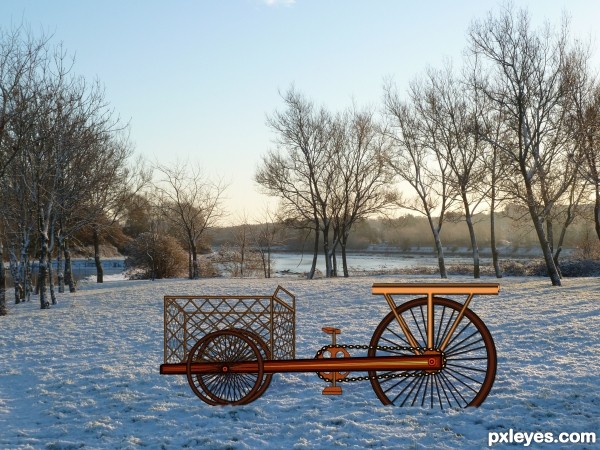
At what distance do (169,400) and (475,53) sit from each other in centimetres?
2034

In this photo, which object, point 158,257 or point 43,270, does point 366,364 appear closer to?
point 43,270

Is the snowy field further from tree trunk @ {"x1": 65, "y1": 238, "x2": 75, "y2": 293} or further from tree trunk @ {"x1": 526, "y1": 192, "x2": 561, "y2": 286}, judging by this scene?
tree trunk @ {"x1": 65, "y1": 238, "x2": 75, "y2": 293}

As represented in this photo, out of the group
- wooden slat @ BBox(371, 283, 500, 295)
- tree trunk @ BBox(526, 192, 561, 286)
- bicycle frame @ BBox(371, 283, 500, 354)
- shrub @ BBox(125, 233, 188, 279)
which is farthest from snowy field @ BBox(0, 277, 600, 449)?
shrub @ BBox(125, 233, 188, 279)

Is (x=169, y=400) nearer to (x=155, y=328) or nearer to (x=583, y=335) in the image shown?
(x=155, y=328)

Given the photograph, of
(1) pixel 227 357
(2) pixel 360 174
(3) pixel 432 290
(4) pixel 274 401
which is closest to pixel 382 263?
(2) pixel 360 174

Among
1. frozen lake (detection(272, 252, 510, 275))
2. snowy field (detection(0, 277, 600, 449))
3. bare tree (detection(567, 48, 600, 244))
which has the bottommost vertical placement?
snowy field (detection(0, 277, 600, 449))

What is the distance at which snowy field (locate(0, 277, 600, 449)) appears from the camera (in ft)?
19.4

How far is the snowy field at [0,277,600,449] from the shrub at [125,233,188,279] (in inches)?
908

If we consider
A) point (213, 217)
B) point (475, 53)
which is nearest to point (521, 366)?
point (475, 53)

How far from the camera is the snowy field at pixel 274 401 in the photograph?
5.90m

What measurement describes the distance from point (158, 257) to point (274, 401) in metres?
31.3

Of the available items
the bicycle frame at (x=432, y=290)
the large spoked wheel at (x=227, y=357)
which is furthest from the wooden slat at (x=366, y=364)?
the large spoked wheel at (x=227, y=357)

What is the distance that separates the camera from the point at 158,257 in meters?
37.1

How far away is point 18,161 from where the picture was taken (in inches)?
777
